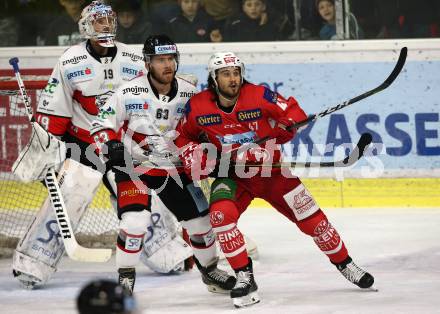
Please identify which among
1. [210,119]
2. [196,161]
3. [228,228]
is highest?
[210,119]

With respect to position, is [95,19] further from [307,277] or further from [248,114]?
[307,277]

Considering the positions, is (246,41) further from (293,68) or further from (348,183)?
(348,183)

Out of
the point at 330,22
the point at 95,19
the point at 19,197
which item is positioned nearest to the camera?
the point at 95,19

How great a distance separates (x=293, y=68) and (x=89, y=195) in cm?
218

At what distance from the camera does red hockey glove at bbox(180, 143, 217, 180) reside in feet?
16.3

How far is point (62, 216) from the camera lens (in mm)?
5473

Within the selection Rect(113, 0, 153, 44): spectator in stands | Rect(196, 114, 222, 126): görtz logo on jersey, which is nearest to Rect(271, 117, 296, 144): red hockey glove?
Rect(196, 114, 222, 126): görtz logo on jersey

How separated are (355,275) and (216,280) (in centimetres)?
59

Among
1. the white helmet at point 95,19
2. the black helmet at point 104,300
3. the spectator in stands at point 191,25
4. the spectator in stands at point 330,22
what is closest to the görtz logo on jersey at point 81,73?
the white helmet at point 95,19

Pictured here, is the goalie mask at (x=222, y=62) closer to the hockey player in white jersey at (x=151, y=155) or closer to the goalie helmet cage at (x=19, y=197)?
the hockey player in white jersey at (x=151, y=155)

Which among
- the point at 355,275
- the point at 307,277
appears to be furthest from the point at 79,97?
the point at 355,275

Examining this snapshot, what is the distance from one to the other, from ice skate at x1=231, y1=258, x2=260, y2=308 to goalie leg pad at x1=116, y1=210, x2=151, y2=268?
420 mm

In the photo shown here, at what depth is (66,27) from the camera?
305 inches

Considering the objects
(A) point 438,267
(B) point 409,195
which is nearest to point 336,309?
(A) point 438,267
